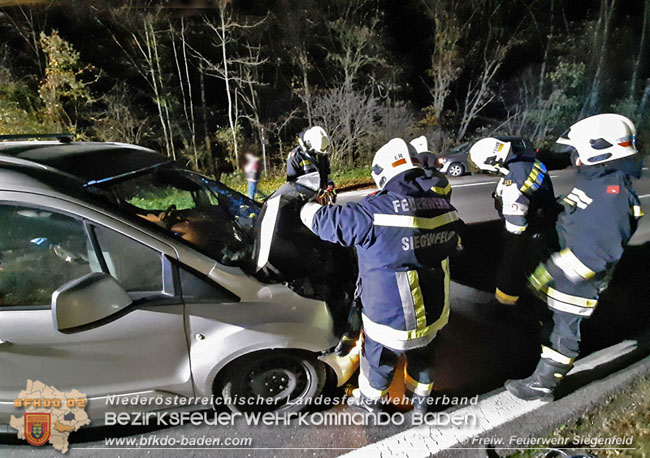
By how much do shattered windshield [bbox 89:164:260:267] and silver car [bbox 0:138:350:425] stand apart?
0.02 metres

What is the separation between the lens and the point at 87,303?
1623 millimetres

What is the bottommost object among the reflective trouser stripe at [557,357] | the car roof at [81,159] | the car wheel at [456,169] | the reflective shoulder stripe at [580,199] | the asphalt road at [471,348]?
the car wheel at [456,169]

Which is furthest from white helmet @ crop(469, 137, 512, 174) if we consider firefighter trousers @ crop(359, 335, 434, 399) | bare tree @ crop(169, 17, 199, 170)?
bare tree @ crop(169, 17, 199, 170)

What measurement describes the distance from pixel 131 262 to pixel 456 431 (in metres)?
2.17

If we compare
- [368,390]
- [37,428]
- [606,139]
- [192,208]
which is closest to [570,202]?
[606,139]

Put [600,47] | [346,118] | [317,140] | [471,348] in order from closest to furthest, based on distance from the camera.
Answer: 1. [317,140]
2. [471,348]
3. [346,118]
4. [600,47]

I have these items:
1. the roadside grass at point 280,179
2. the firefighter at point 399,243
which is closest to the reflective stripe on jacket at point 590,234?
the firefighter at point 399,243

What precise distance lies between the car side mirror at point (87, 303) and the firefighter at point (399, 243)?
3.34 ft

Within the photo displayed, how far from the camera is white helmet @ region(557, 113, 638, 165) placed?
2.06 m

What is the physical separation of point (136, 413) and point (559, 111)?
17.2m

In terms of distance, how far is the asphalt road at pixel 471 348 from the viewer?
2164mm

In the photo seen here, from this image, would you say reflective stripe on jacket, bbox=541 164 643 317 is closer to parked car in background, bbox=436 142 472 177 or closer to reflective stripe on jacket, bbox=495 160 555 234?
reflective stripe on jacket, bbox=495 160 555 234

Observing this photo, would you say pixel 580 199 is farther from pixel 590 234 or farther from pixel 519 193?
pixel 519 193

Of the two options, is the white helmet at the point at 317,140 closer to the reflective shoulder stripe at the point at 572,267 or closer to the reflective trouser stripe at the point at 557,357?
the reflective shoulder stripe at the point at 572,267
